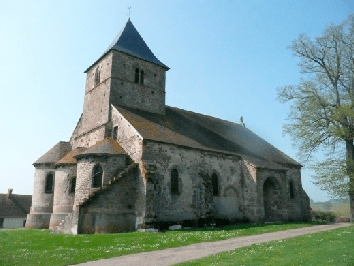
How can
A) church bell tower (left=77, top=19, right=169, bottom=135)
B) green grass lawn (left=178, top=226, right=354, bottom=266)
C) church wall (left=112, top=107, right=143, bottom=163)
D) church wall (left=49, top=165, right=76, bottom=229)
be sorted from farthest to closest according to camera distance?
church bell tower (left=77, top=19, right=169, bottom=135) → church wall (left=49, top=165, right=76, bottom=229) → church wall (left=112, top=107, right=143, bottom=163) → green grass lawn (left=178, top=226, right=354, bottom=266)

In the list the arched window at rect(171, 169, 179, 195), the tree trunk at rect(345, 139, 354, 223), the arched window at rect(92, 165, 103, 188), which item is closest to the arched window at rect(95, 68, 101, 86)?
the arched window at rect(92, 165, 103, 188)

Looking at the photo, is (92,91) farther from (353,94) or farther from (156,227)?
(353,94)

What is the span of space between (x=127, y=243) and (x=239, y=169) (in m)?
14.5

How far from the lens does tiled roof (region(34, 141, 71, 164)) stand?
82.5ft

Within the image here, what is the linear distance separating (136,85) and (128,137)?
667 cm

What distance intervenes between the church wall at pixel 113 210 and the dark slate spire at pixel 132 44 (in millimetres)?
12782

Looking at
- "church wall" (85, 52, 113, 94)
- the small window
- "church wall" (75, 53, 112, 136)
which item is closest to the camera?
the small window

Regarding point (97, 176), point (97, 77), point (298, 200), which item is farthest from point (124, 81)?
point (298, 200)

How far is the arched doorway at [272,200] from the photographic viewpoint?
24.0 meters

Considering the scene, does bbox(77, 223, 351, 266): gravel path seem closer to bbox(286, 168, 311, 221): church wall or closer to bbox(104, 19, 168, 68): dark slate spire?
bbox(286, 168, 311, 221): church wall

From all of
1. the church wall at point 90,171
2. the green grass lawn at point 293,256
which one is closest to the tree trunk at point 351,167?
the green grass lawn at point 293,256

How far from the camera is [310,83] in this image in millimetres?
23094

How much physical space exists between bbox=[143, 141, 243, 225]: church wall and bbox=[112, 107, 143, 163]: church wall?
69 cm

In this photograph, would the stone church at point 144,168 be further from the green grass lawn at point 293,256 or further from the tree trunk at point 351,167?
the green grass lawn at point 293,256
